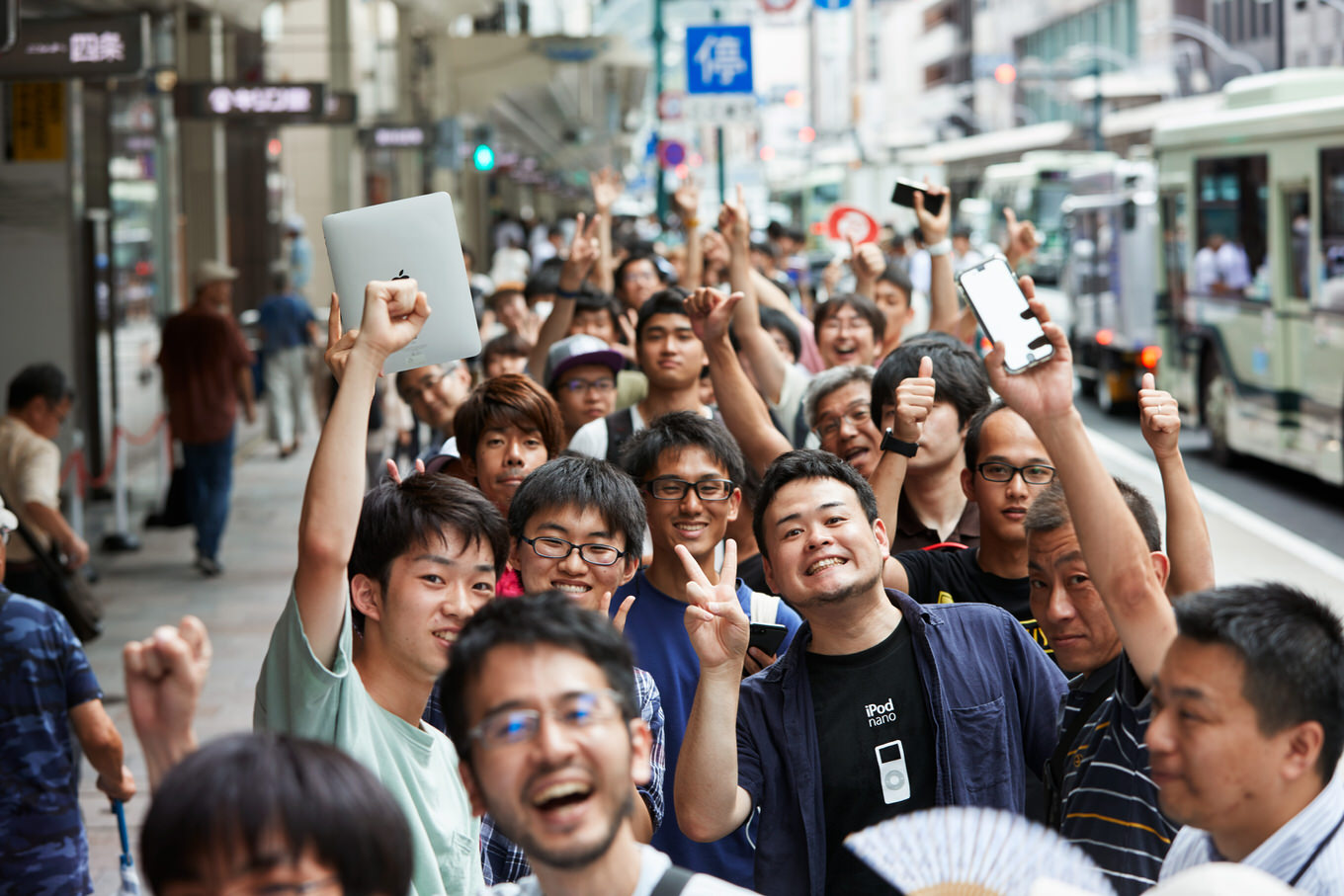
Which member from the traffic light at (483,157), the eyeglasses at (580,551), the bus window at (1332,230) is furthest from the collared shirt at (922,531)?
the traffic light at (483,157)

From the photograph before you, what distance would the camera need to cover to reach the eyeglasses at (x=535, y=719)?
222 cm

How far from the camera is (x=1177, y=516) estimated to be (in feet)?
11.3

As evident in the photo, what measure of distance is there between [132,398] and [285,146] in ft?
44.3

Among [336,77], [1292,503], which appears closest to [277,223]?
[336,77]

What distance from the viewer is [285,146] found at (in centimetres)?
2625

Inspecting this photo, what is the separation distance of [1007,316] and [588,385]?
12.2ft

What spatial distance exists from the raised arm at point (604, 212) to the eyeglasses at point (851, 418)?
125 inches

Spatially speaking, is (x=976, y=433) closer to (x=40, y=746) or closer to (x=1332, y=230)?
(x=40, y=746)

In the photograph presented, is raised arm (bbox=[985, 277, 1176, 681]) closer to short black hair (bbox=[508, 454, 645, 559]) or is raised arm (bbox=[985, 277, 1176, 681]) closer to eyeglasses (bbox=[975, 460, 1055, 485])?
short black hair (bbox=[508, 454, 645, 559])

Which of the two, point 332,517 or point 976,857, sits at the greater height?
point 332,517

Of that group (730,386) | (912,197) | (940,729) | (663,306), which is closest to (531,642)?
(940,729)

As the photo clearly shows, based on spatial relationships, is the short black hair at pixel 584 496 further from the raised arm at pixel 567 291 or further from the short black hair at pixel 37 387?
the short black hair at pixel 37 387

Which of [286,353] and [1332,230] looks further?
[286,353]

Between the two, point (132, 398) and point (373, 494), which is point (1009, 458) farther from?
point (132, 398)
